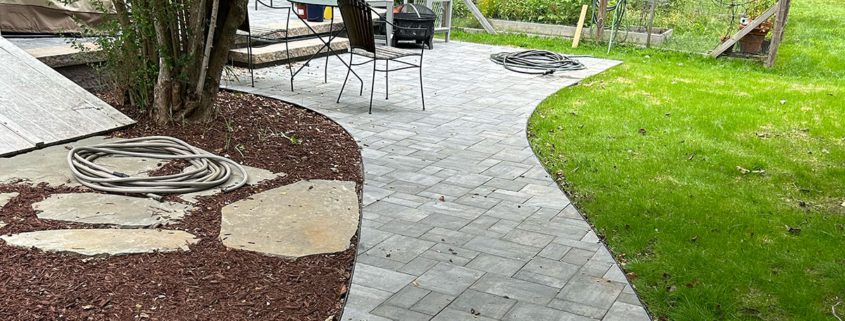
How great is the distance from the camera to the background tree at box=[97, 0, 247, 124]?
4.51 m

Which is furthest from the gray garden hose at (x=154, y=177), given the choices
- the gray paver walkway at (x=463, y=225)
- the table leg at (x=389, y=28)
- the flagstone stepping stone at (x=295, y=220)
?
the table leg at (x=389, y=28)

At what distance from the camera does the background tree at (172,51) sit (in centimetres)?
451

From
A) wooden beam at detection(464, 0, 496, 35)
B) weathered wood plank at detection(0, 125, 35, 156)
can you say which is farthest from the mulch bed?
wooden beam at detection(464, 0, 496, 35)

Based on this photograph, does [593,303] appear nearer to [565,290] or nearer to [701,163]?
[565,290]

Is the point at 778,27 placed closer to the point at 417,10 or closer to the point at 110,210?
the point at 417,10

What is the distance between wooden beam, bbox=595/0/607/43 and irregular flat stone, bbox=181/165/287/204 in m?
7.41

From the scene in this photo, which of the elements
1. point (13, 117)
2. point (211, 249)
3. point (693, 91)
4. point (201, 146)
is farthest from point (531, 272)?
point (693, 91)

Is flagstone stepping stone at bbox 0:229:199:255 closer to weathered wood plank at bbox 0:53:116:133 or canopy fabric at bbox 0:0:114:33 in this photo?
weathered wood plank at bbox 0:53:116:133

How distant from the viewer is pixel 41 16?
6.81 m

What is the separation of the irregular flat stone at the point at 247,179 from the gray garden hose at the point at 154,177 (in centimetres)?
2

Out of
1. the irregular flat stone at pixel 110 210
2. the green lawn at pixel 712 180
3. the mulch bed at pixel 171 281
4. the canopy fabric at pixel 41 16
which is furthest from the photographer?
the canopy fabric at pixel 41 16

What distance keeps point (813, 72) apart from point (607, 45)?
2.67 meters

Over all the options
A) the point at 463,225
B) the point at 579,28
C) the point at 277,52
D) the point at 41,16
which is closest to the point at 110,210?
the point at 463,225

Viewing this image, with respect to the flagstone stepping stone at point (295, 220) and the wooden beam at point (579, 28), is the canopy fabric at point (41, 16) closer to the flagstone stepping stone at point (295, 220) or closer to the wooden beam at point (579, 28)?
the flagstone stepping stone at point (295, 220)
